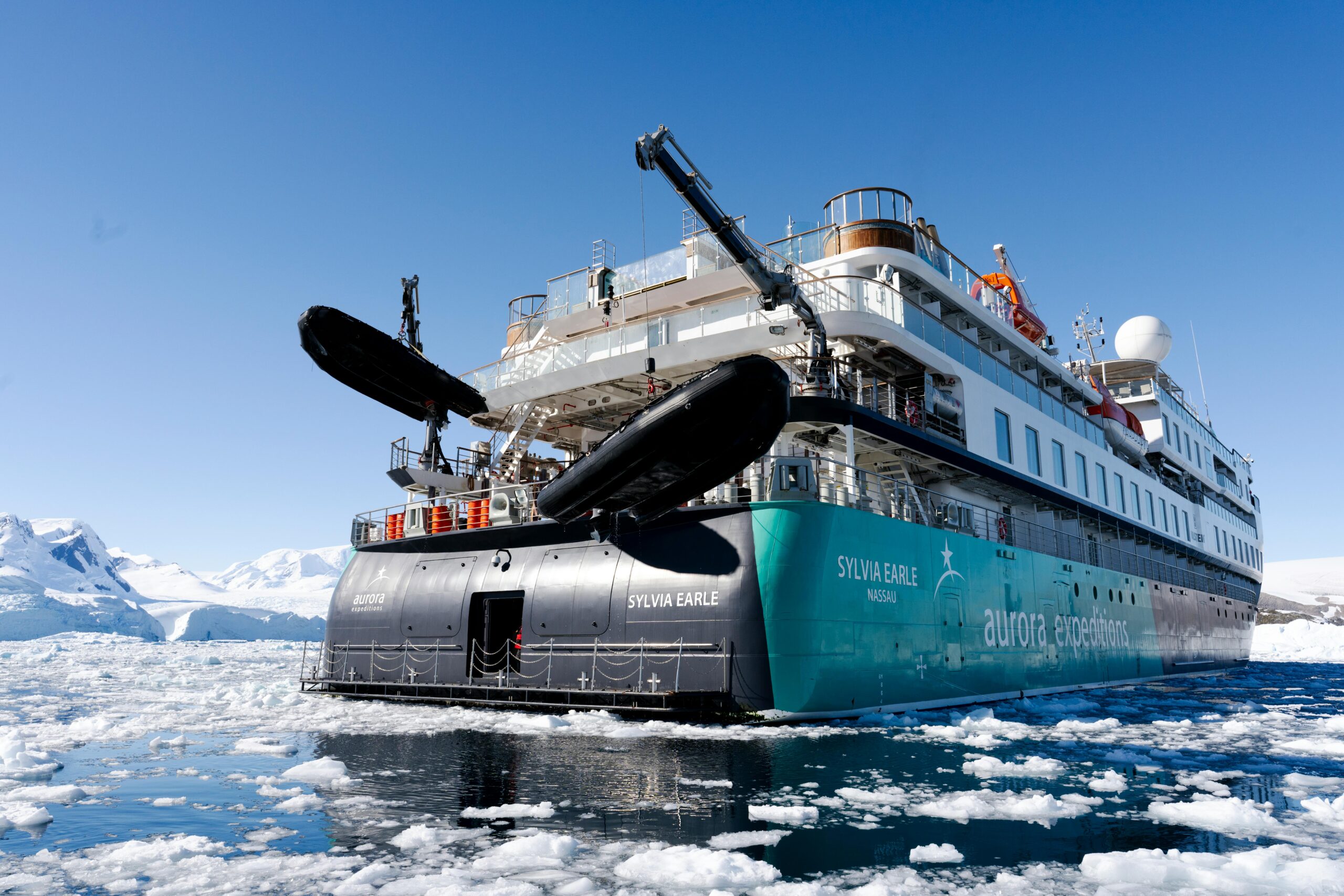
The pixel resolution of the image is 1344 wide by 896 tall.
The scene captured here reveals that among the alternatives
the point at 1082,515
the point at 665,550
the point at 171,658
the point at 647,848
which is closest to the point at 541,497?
the point at 665,550

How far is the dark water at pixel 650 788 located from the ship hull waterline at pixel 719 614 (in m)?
1.46

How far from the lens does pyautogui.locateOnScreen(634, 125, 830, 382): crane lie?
14.2 metres

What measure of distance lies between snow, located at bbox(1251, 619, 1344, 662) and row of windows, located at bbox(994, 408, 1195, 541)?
19143 mm

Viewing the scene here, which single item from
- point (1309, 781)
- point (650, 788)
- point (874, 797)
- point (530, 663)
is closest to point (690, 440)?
point (650, 788)

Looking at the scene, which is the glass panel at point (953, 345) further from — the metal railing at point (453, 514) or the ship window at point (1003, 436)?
the metal railing at point (453, 514)

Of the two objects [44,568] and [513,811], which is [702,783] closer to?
[513,811]

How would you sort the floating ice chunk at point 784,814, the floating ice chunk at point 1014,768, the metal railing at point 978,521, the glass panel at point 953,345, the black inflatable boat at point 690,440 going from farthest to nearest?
the glass panel at point 953,345 → the metal railing at point 978,521 → the black inflatable boat at point 690,440 → the floating ice chunk at point 1014,768 → the floating ice chunk at point 784,814

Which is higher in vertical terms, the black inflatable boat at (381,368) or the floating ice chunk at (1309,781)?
the black inflatable boat at (381,368)

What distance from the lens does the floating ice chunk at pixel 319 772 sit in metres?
8.39

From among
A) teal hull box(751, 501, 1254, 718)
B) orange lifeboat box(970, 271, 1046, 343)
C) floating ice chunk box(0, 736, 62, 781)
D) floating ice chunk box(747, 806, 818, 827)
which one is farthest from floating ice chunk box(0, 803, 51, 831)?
orange lifeboat box(970, 271, 1046, 343)

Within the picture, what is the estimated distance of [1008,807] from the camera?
733 cm

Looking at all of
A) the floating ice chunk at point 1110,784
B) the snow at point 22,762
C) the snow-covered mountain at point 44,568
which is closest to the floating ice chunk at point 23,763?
the snow at point 22,762

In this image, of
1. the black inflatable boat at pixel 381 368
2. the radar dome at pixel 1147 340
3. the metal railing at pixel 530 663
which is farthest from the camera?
the radar dome at pixel 1147 340

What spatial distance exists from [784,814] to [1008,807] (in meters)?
1.98
